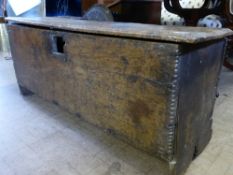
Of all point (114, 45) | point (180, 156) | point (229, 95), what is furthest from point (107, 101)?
point (229, 95)

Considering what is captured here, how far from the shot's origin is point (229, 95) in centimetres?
173

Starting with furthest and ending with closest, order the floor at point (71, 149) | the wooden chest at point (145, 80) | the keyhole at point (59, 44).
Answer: the keyhole at point (59, 44), the floor at point (71, 149), the wooden chest at point (145, 80)

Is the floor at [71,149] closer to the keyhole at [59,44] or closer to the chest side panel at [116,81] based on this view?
the chest side panel at [116,81]

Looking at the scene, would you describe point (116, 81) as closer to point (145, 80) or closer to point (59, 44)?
point (145, 80)

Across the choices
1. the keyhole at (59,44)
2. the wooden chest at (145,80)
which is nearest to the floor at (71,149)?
the wooden chest at (145,80)

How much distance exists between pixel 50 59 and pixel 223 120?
1.14 meters

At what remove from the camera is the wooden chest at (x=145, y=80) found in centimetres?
71

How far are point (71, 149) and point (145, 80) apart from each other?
579mm

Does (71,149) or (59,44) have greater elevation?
(59,44)

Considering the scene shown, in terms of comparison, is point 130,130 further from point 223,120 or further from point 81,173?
point 223,120

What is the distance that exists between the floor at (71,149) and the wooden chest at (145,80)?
0.31ft

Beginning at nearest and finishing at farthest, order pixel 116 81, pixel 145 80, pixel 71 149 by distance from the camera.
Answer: pixel 145 80
pixel 116 81
pixel 71 149

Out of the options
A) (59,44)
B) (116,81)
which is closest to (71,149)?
(116,81)

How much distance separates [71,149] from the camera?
1.09 meters
